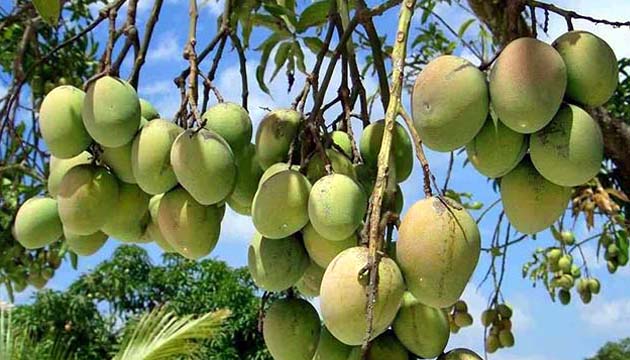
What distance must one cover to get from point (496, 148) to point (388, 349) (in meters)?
0.16

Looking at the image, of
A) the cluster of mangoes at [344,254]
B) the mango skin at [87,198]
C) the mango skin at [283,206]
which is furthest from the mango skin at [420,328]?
the mango skin at [87,198]

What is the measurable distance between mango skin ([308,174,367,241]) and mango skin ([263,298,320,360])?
0.08m

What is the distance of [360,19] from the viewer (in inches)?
31.0

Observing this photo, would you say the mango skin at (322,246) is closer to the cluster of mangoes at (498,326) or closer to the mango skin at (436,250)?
the mango skin at (436,250)

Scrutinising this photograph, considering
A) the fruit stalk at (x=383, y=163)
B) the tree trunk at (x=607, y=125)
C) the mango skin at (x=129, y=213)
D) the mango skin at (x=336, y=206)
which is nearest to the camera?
the fruit stalk at (x=383, y=163)

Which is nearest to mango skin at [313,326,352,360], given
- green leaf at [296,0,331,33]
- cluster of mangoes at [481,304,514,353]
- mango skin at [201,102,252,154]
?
mango skin at [201,102,252,154]

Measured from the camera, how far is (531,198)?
646mm

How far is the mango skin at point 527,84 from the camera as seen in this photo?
1.99 feet

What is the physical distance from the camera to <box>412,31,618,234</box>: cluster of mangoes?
Result: 0.61m

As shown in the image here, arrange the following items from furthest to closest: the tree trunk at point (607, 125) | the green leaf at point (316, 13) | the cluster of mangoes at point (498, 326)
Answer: the cluster of mangoes at point (498, 326), the tree trunk at point (607, 125), the green leaf at point (316, 13)

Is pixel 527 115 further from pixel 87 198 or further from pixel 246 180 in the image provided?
pixel 87 198

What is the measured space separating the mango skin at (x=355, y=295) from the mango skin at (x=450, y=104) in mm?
113

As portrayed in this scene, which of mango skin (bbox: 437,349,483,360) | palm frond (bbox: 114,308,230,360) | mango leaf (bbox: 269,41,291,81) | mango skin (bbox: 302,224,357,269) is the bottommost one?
mango skin (bbox: 437,349,483,360)

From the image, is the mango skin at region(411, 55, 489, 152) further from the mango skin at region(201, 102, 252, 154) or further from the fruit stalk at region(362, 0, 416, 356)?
the mango skin at region(201, 102, 252, 154)
